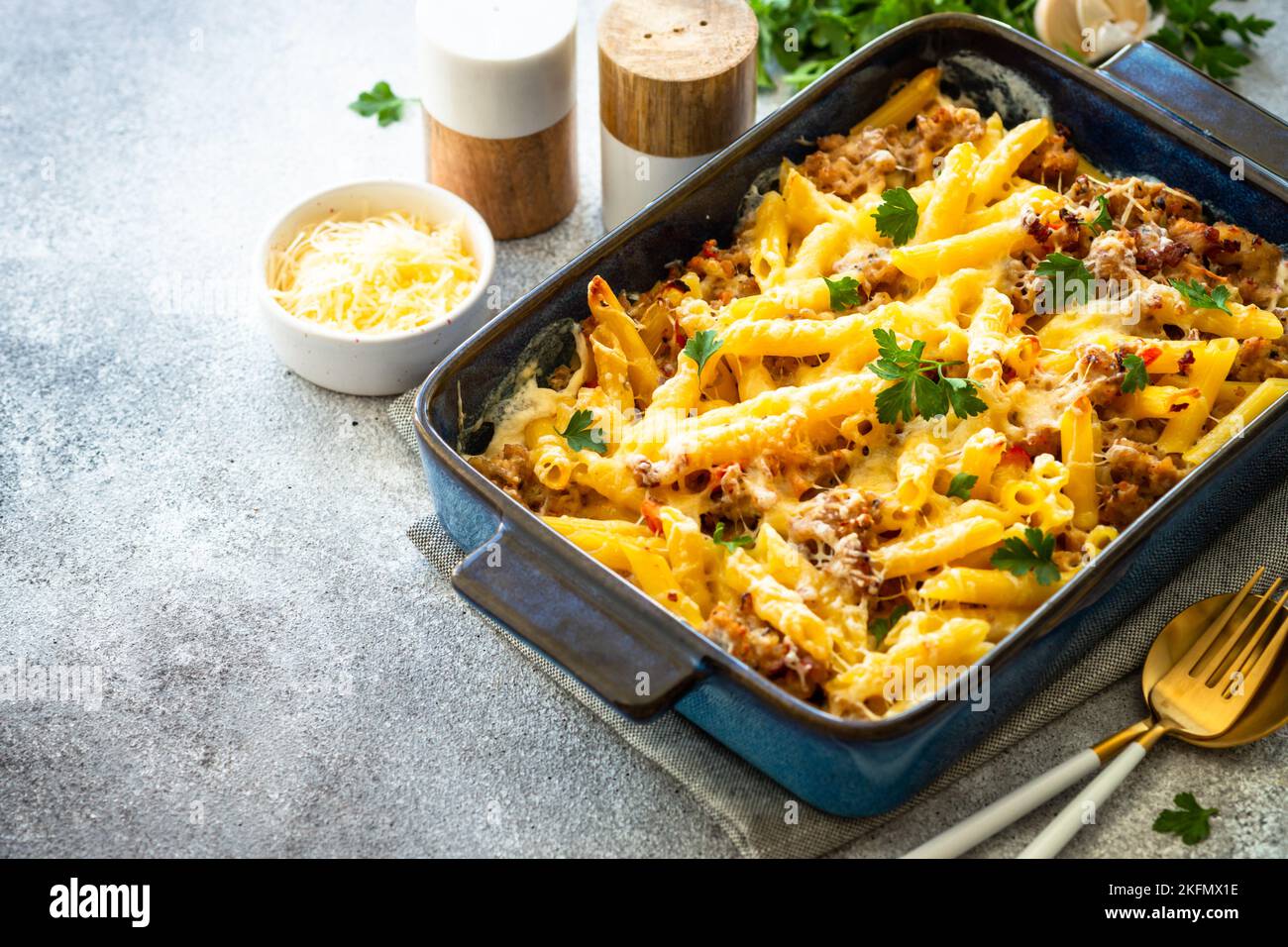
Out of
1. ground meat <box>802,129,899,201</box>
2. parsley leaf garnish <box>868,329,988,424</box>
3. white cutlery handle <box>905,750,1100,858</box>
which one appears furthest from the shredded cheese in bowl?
white cutlery handle <box>905,750,1100,858</box>

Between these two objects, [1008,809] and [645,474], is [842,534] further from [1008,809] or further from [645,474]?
[1008,809]

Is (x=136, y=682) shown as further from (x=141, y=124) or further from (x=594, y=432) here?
(x=141, y=124)

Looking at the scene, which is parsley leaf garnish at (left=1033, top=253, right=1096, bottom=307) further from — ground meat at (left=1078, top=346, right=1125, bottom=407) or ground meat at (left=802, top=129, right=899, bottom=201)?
ground meat at (left=802, top=129, right=899, bottom=201)

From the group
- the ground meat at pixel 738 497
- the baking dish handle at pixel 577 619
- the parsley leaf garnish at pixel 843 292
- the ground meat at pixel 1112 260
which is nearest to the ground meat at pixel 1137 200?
the ground meat at pixel 1112 260

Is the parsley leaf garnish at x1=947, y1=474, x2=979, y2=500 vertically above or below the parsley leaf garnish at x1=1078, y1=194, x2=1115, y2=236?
below

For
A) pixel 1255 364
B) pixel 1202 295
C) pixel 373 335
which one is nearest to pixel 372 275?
pixel 373 335

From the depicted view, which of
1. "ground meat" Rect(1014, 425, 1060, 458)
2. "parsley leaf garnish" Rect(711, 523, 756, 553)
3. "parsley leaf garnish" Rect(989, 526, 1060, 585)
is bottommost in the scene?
"parsley leaf garnish" Rect(711, 523, 756, 553)
